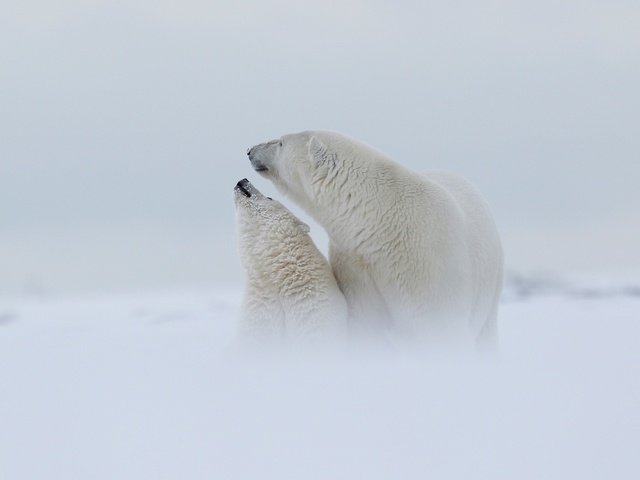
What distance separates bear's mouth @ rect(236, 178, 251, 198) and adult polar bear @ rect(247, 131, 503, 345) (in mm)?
378

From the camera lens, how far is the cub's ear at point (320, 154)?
6.06 meters

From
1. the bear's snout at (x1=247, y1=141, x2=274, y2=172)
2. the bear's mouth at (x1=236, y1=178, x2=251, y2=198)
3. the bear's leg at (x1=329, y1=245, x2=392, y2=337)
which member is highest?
the bear's snout at (x1=247, y1=141, x2=274, y2=172)

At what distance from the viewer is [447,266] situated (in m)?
5.78

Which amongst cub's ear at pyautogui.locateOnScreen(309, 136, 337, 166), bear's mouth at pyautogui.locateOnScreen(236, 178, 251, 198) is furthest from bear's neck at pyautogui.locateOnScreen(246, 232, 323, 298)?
cub's ear at pyautogui.locateOnScreen(309, 136, 337, 166)

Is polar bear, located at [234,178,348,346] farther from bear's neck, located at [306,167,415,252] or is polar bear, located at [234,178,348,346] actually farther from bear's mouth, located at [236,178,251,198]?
bear's neck, located at [306,167,415,252]

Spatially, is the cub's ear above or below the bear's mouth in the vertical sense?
above

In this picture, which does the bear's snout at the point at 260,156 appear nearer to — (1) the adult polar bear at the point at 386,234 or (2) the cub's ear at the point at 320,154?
(1) the adult polar bear at the point at 386,234

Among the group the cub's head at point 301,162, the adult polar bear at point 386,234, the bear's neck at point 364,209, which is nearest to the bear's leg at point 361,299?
Answer: the adult polar bear at point 386,234

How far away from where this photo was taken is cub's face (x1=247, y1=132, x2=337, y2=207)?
6.07 m

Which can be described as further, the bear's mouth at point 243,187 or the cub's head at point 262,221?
the bear's mouth at point 243,187

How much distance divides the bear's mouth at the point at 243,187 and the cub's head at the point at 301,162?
38cm

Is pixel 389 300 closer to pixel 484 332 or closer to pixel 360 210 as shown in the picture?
pixel 360 210

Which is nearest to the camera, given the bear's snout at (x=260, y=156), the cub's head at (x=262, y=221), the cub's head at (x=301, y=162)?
the cub's head at (x=262, y=221)

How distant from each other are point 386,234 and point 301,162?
80 cm
